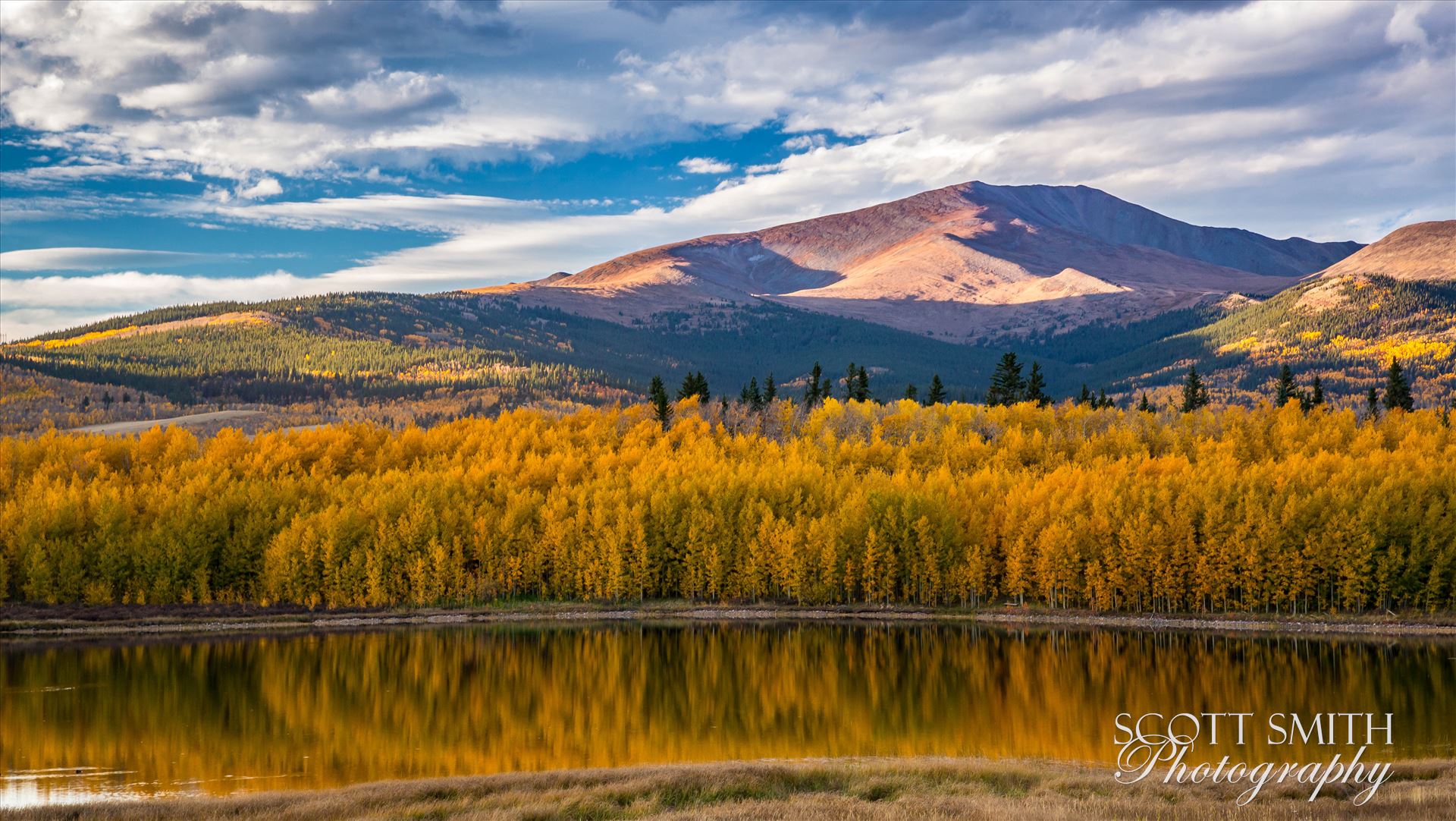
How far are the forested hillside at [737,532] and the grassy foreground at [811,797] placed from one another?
6387cm

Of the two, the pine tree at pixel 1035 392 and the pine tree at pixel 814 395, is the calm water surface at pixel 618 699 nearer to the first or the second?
the pine tree at pixel 1035 392

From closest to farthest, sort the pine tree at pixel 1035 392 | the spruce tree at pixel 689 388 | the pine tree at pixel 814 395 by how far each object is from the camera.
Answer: the pine tree at pixel 1035 392 < the pine tree at pixel 814 395 < the spruce tree at pixel 689 388

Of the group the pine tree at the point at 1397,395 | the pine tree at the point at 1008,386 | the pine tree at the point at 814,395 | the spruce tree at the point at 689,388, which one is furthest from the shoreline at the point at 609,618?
the pine tree at the point at 1008,386

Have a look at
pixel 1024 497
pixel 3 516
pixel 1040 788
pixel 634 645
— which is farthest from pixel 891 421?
pixel 1040 788

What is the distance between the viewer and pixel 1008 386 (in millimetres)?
180625

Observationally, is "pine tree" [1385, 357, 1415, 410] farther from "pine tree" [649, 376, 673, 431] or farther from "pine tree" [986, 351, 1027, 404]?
"pine tree" [649, 376, 673, 431]

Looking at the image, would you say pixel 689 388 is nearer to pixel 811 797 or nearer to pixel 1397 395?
pixel 1397 395

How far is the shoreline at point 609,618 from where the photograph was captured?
299ft

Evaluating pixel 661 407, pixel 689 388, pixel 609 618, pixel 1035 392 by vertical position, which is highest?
pixel 689 388

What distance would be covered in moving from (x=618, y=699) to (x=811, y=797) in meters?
28.0

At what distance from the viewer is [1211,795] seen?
106 ft

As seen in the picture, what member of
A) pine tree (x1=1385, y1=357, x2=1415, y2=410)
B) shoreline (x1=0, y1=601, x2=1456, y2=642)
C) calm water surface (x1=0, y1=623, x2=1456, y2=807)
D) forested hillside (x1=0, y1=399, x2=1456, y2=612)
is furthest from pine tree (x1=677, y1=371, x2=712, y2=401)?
pine tree (x1=1385, y1=357, x2=1415, y2=410)

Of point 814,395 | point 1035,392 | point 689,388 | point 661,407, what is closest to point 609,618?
point 661,407

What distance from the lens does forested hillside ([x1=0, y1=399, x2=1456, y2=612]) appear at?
96250 mm
